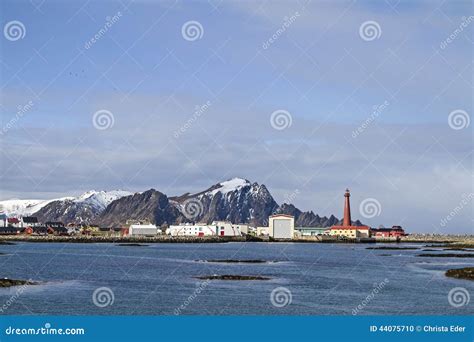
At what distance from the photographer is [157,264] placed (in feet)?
234

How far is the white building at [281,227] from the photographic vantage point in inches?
6964

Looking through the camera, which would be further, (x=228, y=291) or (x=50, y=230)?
(x=50, y=230)

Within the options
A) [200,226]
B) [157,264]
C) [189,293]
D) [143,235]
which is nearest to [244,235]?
[200,226]

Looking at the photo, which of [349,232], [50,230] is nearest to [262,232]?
[349,232]

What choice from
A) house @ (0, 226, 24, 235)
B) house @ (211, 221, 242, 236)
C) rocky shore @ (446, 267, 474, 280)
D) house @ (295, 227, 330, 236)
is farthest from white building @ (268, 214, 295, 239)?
rocky shore @ (446, 267, 474, 280)

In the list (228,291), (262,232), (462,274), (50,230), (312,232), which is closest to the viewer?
(228,291)

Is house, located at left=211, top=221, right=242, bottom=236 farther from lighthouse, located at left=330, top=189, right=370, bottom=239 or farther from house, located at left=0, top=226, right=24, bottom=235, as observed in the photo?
house, located at left=0, top=226, right=24, bottom=235

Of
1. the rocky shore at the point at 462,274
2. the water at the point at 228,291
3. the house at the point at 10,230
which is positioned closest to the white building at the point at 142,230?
the house at the point at 10,230

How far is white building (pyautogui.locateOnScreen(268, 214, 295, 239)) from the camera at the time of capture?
176875 millimetres

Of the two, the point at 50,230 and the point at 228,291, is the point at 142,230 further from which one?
the point at 228,291

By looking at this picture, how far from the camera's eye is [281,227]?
178m

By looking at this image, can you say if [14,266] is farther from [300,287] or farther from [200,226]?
[200,226]

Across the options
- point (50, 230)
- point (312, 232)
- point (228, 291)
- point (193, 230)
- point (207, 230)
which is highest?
point (50, 230)

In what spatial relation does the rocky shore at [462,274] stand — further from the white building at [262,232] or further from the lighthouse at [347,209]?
the white building at [262,232]
